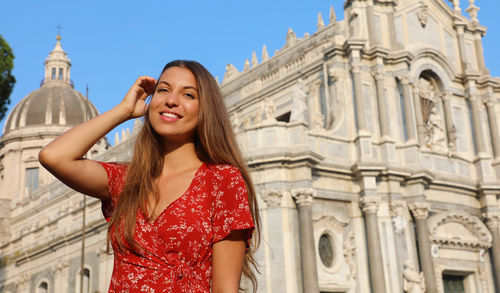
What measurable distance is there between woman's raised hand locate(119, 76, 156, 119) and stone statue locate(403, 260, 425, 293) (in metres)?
17.6

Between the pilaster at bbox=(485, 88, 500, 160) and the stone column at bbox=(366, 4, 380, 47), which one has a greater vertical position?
the stone column at bbox=(366, 4, 380, 47)

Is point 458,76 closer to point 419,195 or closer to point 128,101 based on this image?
point 419,195

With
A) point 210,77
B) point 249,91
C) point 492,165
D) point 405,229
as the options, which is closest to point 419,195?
point 405,229

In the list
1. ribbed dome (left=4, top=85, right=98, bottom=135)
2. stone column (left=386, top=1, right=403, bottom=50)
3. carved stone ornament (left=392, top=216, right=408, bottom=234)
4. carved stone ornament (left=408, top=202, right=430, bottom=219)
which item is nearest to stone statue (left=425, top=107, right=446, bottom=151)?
stone column (left=386, top=1, right=403, bottom=50)

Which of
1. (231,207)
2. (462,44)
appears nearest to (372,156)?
(462,44)

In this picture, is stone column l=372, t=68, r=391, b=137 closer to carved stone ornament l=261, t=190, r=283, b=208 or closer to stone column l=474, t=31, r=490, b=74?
carved stone ornament l=261, t=190, r=283, b=208

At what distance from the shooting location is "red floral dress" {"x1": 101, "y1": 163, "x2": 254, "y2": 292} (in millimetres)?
2219

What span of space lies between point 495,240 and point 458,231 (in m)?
1.51

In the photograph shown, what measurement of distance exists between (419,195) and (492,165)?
468 centimetres

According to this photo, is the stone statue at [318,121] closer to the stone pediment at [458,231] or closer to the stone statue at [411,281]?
the stone pediment at [458,231]

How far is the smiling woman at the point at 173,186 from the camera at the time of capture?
2.24 m

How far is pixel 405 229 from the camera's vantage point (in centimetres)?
2002

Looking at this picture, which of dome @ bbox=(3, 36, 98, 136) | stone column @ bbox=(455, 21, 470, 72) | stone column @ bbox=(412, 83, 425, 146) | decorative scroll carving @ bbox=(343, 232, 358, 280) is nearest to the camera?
decorative scroll carving @ bbox=(343, 232, 358, 280)

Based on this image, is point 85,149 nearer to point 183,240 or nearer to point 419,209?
point 183,240
